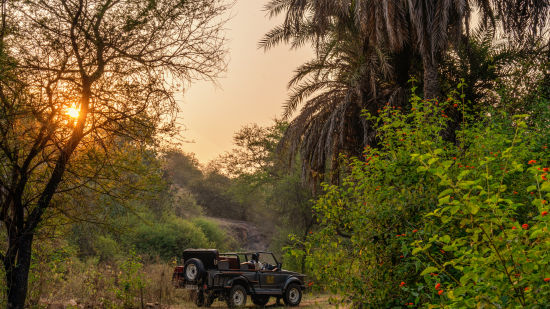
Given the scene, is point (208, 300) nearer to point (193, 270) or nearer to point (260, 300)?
point (193, 270)

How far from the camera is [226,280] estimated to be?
553 inches

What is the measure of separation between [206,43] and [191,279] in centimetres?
818

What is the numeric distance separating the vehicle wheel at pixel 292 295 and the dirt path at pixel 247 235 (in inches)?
987

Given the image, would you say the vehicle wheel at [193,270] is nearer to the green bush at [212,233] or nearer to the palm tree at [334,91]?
the palm tree at [334,91]

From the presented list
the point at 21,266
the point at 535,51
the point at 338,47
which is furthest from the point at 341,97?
the point at 21,266

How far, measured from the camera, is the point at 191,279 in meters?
14.0

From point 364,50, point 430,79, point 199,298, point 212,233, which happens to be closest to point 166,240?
point 212,233

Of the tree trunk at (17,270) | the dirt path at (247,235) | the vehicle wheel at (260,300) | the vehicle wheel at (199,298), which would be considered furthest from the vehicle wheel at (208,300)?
Result: the dirt path at (247,235)

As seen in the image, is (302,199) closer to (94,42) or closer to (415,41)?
(415,41)

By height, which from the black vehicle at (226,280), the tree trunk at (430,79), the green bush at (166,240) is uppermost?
the tree trunk at (430,79)

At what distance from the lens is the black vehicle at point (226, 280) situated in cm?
1393

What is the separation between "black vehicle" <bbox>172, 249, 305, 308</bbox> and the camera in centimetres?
1393

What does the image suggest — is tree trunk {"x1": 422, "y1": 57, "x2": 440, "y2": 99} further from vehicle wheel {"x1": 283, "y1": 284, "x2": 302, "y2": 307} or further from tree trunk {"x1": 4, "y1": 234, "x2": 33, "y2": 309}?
tree trunk {"x1": 4, "y1": 234, "x2": 33, "y2": 309}

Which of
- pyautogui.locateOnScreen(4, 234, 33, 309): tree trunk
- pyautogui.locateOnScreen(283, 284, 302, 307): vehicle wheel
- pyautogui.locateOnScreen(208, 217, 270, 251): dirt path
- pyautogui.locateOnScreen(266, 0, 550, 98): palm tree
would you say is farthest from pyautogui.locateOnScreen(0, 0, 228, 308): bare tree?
pyautogui.locateOnScreen(208, 217, 270, 251): dirt path
